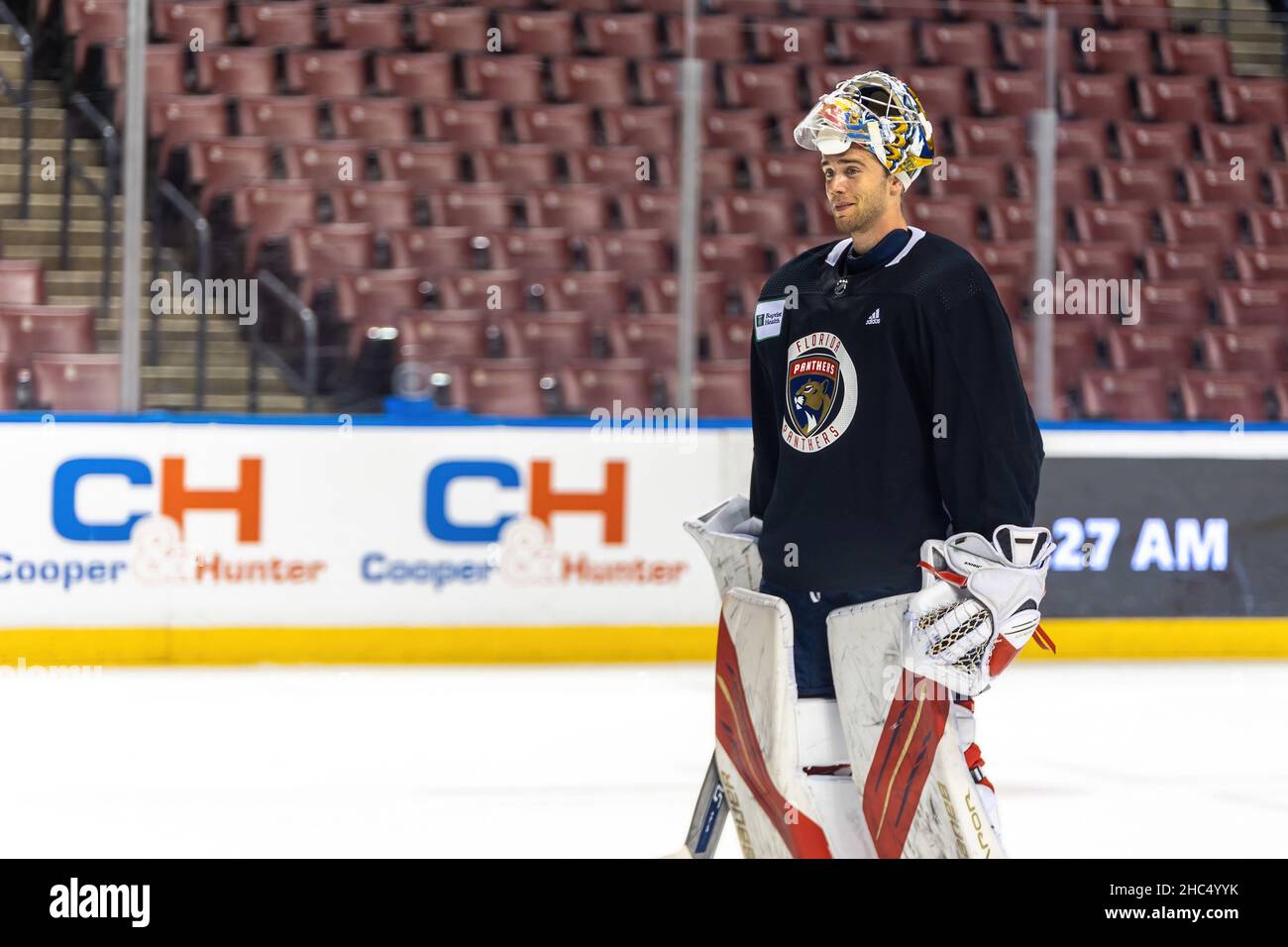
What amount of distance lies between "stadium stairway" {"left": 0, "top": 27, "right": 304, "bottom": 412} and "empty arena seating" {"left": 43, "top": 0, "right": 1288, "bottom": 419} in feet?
0.53

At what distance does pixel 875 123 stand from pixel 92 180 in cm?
516

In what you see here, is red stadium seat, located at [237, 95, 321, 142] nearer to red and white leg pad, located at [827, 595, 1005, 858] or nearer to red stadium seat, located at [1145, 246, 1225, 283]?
red stadium seat, located at [1145, 246, 1225, 283]

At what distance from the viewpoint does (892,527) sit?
2859 millimetres

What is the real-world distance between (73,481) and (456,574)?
1511mm

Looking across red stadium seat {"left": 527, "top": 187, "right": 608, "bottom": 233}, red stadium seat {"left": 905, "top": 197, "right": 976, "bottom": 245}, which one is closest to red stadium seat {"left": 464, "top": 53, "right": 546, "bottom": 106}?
red stadium seat {"left": 527, "top": 187, "right": 608, "bottom": 233}

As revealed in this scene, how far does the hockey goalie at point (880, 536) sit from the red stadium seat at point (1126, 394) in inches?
214

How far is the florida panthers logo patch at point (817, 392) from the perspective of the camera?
287cm

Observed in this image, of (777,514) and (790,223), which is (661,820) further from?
(790,223)

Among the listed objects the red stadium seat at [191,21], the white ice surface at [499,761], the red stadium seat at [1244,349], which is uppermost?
the red stadium seat at [191,21]

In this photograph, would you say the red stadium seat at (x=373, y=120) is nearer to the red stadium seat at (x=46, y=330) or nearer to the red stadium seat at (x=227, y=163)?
the red stadium seat at (x=227, y=163)

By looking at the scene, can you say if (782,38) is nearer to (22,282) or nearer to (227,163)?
(227,163)

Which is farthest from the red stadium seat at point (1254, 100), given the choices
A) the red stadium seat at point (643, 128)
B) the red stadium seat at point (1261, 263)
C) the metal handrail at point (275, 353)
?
the metal handrail at point (275, 353)
